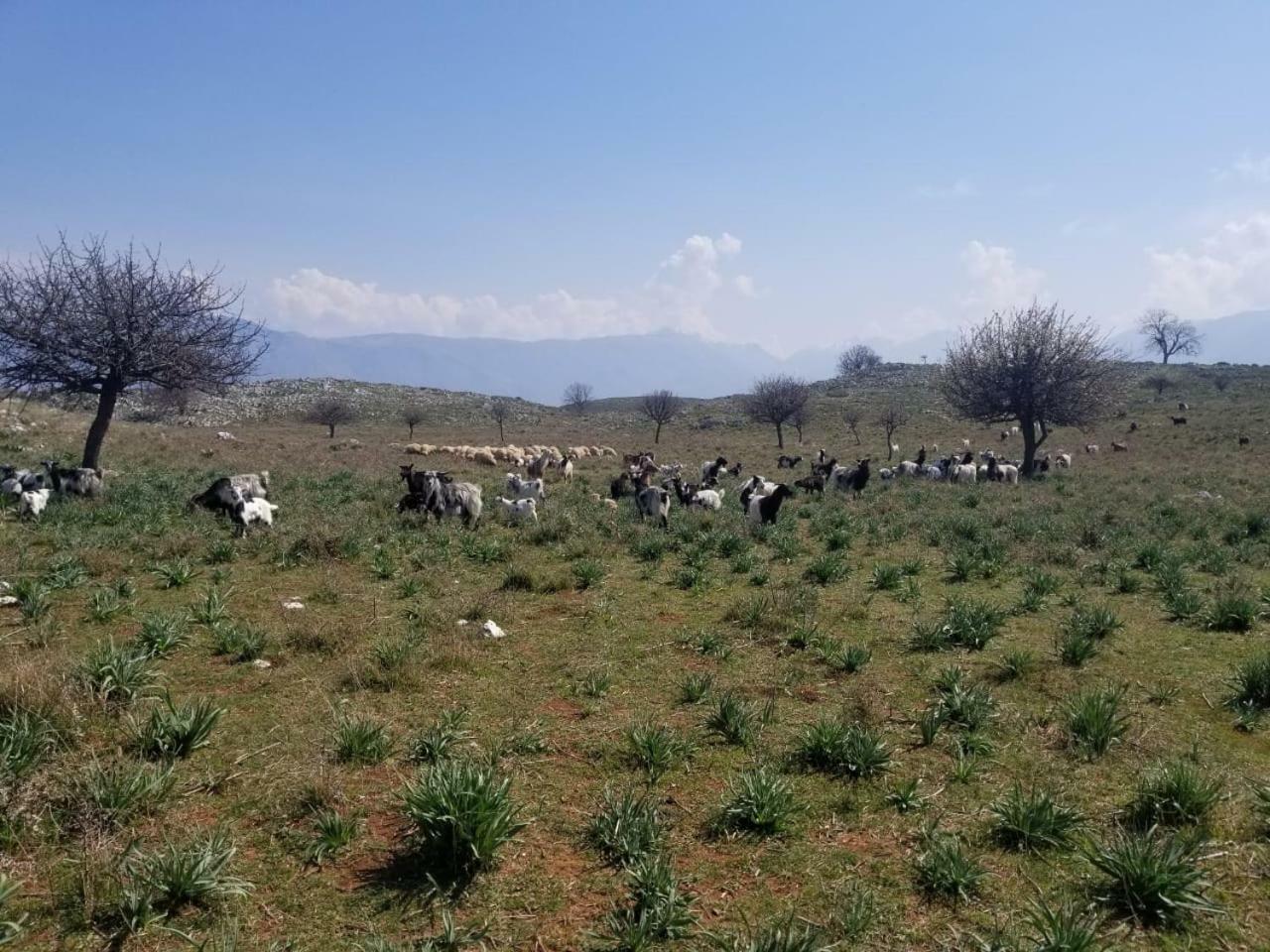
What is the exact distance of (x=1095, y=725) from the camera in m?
6.14

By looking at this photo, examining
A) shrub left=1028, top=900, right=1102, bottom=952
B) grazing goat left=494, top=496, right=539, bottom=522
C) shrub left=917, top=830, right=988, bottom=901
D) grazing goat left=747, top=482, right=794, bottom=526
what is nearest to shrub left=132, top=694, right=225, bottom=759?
shrub left=917, top=830, right=988, bottom=901

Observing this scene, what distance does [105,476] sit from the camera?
21109 mm

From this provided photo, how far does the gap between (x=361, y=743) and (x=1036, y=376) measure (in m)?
34.9

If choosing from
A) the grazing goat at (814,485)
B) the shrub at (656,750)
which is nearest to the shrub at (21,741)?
the shrub at (656,750)

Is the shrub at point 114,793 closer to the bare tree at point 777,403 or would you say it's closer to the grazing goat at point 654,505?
the grazing goat at point 654,505

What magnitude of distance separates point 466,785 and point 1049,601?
31.9 ft

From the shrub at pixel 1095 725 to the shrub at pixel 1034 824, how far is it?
1.24 m

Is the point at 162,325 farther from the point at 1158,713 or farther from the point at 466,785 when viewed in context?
the point at 1158,713

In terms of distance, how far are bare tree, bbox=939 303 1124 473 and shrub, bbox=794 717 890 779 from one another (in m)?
31.6

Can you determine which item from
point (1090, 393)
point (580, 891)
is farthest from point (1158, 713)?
point (1090, 393)

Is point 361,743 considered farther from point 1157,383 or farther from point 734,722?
point 1157,383

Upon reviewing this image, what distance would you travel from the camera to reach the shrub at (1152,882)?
4.09 metres

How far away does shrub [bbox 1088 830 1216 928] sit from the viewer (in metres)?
4.09

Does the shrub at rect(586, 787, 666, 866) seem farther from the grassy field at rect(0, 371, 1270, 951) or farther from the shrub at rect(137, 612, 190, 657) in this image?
the shrub at rect(137, 612, 190, 657)
